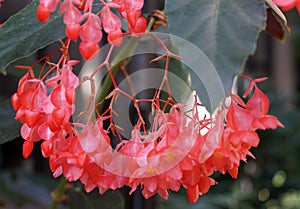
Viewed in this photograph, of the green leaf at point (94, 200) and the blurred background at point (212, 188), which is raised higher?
the green leaf at point (94, 200)

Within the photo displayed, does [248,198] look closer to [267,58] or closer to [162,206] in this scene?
[162,206]

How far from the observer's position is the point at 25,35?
0.60 meters

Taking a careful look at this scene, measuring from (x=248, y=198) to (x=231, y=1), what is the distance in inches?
58.3

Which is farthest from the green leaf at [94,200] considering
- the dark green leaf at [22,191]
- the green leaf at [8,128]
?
the dark green leaf at [22,191]

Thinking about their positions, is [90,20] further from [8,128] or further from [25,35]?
[8,128]

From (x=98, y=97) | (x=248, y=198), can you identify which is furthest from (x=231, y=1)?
(x=248, y=198)

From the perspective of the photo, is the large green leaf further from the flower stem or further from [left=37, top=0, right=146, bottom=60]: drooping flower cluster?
the flower stem

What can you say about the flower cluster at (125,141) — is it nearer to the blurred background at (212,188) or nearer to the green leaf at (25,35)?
the green leaf at (25,35)

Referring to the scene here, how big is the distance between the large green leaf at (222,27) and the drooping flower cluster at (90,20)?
4 cm

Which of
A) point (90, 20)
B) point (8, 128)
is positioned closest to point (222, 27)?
point (90, 20)

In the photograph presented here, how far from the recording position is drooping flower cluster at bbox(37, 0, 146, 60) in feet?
1.63

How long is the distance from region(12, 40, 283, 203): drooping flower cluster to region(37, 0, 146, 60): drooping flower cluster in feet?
0.15

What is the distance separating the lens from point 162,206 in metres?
1.56

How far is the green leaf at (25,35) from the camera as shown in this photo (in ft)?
1.94
